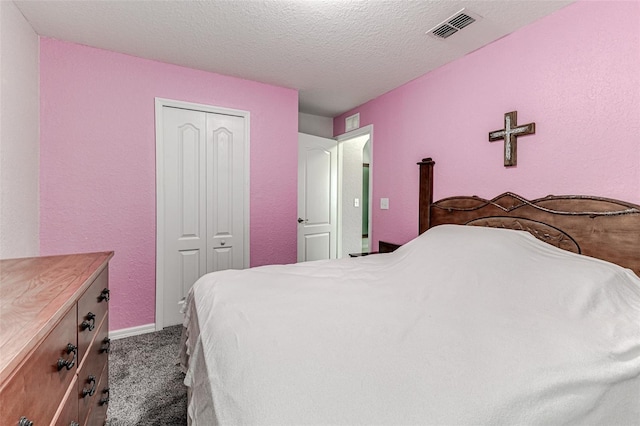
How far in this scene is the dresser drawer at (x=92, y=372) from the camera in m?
1.06

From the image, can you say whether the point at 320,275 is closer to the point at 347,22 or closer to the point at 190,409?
the point at 190,409

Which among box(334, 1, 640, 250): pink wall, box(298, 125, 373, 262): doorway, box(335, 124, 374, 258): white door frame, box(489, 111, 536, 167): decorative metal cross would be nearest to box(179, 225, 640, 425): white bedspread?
box(334, 1, 640, 250): pink wall

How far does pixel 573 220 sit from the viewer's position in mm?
1757

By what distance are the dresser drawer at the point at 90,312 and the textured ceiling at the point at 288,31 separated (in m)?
1.73

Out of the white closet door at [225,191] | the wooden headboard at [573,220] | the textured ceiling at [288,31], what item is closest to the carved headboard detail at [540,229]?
the wooden headboard at [573,220]

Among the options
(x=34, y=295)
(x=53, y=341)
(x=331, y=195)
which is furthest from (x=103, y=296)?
(x=331, y=195)

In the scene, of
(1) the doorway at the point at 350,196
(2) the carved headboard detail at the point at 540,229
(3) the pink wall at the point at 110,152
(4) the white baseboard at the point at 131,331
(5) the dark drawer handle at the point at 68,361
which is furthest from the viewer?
(1) the doorway at the point at 350,196

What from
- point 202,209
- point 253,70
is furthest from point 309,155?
point 202,209

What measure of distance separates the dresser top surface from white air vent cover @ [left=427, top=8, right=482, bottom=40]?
245cm

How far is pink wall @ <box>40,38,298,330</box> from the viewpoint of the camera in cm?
231

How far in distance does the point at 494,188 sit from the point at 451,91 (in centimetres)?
95

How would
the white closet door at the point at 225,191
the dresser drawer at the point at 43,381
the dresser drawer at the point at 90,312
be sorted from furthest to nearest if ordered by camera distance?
1. the white closet door at the point at 225,191
2. the dresser drawer at the point at 90,312
3. the dresser drawer at the point at 43,381

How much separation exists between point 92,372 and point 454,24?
2.80 meters

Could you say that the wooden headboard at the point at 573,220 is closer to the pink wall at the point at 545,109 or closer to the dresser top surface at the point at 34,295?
the pink wall at the point at 545,109
